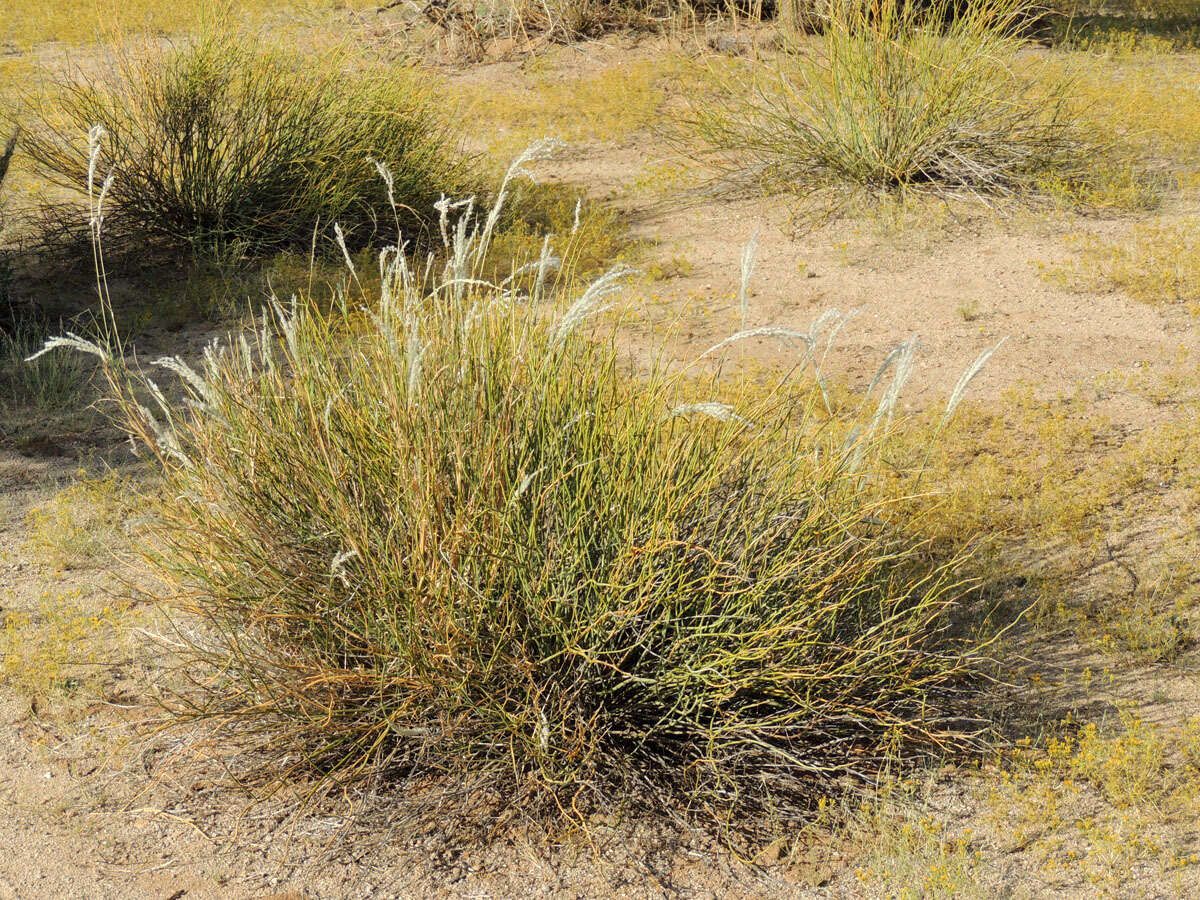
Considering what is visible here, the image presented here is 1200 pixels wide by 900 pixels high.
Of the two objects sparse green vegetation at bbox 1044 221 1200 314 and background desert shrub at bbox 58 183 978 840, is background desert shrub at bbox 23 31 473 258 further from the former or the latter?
background desert shrub at bbox 58 183 978 840

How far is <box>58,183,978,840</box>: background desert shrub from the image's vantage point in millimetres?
2955

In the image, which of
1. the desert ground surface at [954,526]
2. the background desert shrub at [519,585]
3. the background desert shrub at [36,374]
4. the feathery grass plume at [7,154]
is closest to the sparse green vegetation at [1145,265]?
the desert ground surface at [954,526]

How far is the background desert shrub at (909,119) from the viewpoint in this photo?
755 centimetres

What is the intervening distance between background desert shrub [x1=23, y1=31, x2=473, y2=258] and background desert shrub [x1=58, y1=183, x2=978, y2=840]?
423 cm

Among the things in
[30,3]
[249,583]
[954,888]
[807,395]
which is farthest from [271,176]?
[30,3]

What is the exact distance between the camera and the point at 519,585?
3033mm

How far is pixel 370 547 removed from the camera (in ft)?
10.2

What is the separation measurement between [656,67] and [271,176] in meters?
Answer: 4.95

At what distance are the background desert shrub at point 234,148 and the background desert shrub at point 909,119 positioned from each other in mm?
2498

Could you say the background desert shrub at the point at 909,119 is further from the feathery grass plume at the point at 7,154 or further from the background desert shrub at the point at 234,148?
the feathery grass plume at the point at 7,154

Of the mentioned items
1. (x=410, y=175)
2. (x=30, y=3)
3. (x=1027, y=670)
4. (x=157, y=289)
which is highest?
(x=30, y=3)

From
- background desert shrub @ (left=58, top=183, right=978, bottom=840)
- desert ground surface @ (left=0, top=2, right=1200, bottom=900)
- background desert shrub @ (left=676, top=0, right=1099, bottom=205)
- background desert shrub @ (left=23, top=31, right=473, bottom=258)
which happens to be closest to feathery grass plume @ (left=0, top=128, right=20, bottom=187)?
background desert shrub @ (left=23, top=31, right=473, bottom=258)

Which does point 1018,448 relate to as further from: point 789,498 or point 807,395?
point 789,498

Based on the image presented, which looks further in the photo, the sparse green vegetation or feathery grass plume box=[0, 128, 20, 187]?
the sparse green vegetation
